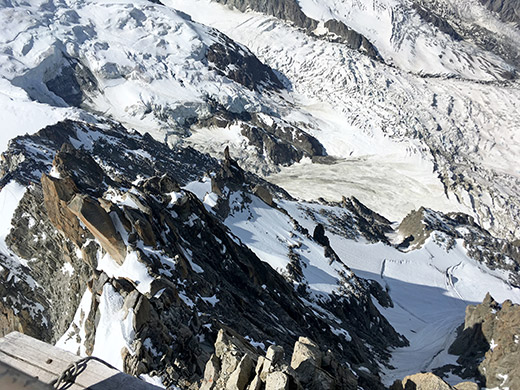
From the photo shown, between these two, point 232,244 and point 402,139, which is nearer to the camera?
point 232,244

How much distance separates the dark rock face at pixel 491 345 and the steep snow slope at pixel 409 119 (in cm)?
7139

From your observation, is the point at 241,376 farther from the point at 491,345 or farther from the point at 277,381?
the point at 491,345

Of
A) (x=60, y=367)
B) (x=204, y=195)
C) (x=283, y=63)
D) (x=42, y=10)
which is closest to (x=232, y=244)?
(x=204, y=195)

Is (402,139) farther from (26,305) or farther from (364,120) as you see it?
(26,305)

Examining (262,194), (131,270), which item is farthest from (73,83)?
(131,270)

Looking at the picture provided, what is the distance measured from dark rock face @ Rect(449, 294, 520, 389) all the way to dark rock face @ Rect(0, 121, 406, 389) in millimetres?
7740

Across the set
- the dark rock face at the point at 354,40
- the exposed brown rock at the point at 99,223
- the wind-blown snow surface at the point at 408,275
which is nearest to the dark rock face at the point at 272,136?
the wind-blown snow surface at the point at 408,275

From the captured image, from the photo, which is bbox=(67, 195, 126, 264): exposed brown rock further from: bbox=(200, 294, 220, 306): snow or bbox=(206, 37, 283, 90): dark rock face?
bbox=(206, 37, 283, 90): dark rock face

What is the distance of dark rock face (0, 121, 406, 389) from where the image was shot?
1383 centimetres

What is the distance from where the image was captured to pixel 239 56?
164m

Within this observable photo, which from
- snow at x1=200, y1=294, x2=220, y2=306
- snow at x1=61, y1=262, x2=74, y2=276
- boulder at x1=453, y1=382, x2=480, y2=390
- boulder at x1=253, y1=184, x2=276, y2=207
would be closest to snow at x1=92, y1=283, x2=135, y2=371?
snow at x1=200, y1=294, x2=220, y2=306

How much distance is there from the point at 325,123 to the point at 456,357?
362ft

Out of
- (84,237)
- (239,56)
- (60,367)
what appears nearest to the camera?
(60,367)

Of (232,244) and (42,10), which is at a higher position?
(232,244)
